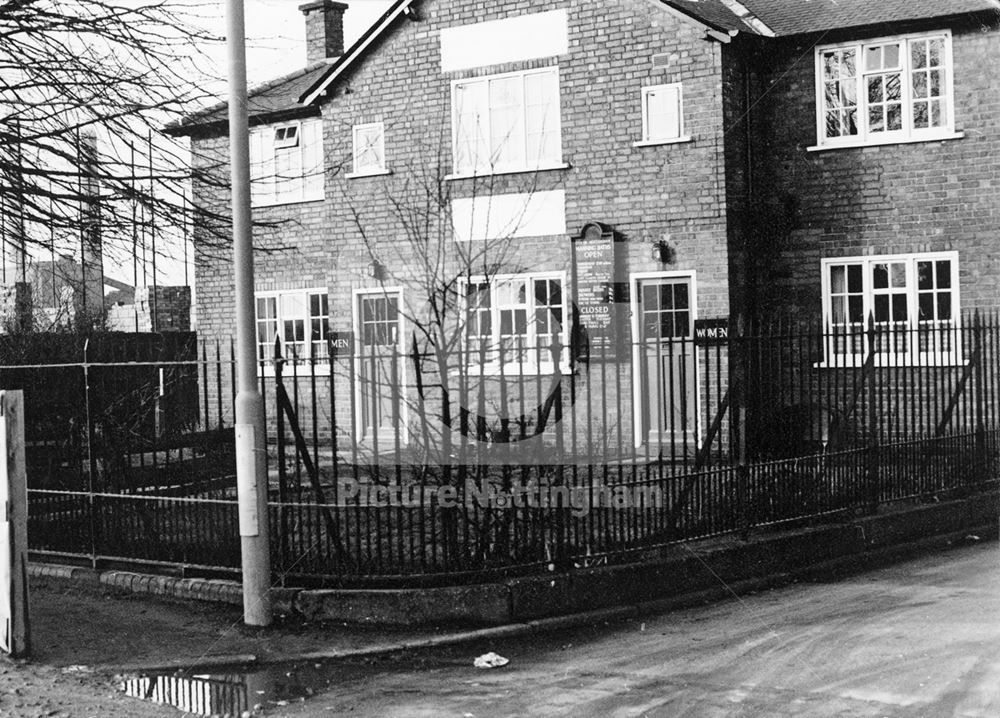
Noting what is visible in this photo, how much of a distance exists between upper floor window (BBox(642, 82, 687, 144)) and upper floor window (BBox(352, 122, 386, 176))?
460cm

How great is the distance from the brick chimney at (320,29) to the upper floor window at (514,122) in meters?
7.06

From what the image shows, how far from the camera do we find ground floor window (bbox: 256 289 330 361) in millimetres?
21344

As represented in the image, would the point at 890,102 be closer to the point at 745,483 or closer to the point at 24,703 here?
the point at 745,483

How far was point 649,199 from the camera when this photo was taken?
17.7 meters

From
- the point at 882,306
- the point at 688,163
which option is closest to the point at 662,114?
the point at 688,163

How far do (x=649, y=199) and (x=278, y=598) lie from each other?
1044cm

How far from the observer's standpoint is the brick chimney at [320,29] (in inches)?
980

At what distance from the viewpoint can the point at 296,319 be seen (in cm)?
2172

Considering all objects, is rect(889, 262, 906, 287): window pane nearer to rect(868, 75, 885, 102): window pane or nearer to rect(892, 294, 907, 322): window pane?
rect(892, 294, 907, 322): window pane

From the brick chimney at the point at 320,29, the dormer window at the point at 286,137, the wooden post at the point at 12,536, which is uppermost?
the brick chimney at the point at 320,29

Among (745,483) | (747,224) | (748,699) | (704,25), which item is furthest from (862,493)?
(704,25)

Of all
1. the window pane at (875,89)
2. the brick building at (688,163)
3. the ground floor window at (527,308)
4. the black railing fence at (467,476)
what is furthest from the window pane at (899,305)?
the ground floor window at (527,308)

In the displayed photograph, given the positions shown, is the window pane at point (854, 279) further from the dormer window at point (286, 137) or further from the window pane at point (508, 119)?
the dormer window at point (286, 137)

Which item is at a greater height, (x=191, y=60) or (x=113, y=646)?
(x=191, y=60)
